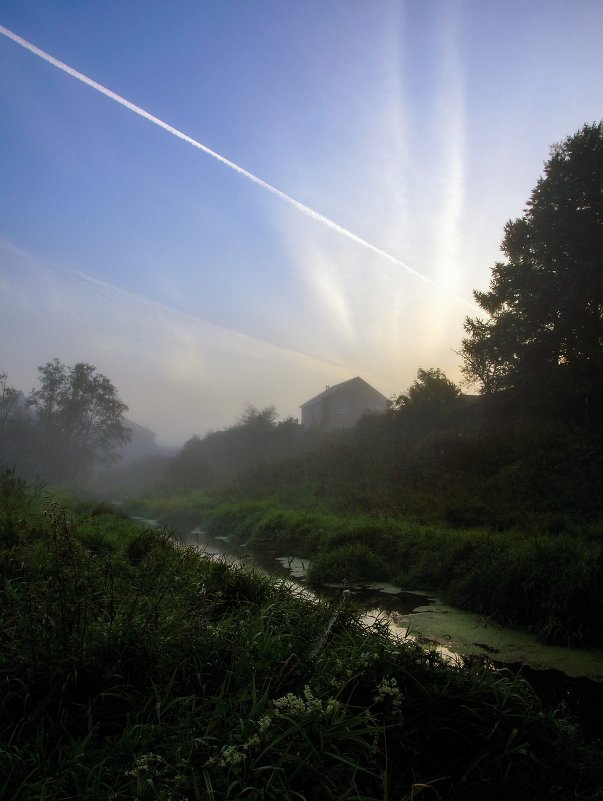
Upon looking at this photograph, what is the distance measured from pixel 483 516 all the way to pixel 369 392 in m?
36.9

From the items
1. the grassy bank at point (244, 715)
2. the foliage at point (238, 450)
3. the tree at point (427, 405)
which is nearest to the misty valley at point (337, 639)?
the grassy bank at point (244, 715)

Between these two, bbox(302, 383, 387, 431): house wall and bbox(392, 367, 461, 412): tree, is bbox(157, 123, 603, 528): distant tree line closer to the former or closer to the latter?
bbox(392, 367, 461, 412): tree

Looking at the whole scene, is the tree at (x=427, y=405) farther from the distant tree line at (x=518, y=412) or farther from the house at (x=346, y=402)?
the house at (x=346, y=402)

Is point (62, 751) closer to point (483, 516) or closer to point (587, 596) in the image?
point (587, 596)

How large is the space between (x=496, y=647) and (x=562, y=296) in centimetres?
1593

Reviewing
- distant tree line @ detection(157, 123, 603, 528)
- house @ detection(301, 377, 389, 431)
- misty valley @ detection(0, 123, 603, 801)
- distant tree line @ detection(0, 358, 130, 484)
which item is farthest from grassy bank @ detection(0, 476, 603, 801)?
distant tree line @ detection(0, 358, 130, 484)

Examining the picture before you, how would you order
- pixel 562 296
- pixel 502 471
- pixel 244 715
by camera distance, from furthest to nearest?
pixel 562 296 → pixel 502 471 → pixel 244 715

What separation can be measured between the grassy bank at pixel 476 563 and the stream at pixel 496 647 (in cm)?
31

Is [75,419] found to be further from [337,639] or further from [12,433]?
[337,639]

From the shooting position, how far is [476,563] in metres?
7.68

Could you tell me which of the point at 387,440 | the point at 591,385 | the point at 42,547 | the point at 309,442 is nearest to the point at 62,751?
the point at 42,547

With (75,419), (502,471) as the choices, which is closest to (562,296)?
(502,471)

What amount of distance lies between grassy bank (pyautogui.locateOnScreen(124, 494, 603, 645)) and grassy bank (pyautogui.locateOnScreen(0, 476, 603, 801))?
299cm

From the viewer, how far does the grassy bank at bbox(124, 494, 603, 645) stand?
5867mm
